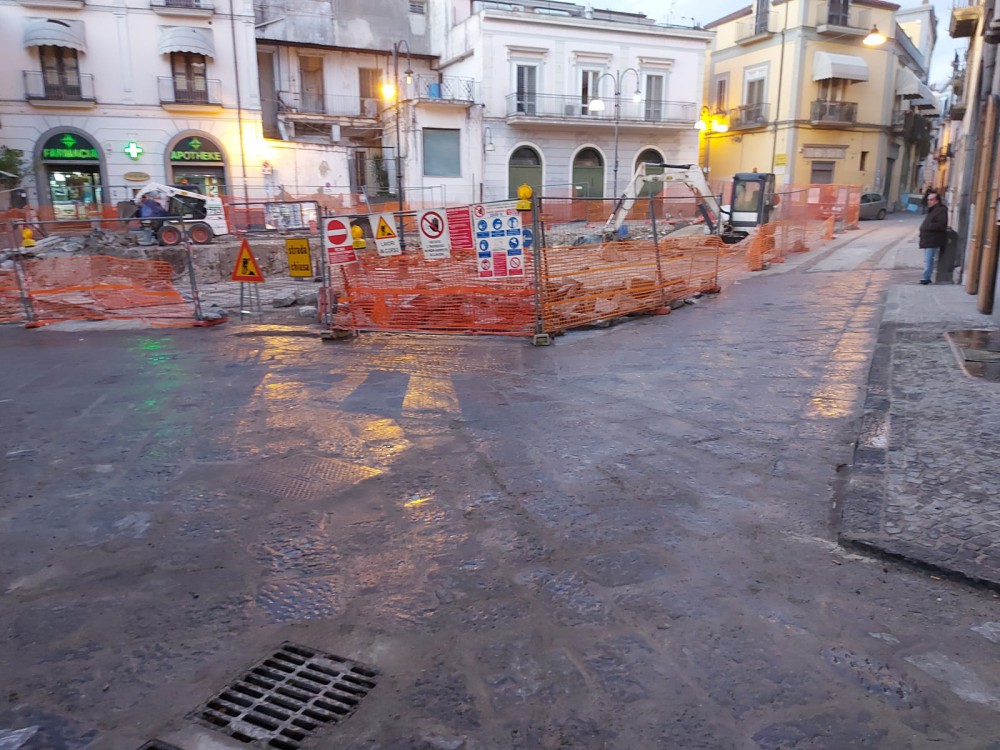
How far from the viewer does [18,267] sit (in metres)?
13.0

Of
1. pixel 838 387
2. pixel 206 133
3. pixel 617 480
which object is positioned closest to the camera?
pixel 617 480

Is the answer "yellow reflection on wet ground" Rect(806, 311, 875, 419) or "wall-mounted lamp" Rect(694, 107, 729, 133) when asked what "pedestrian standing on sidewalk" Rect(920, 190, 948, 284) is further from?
"wall-mounted lamp" Rect(694, 107, 729, 133)

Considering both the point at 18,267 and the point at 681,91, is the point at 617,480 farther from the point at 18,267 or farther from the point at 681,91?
the point at 681,91

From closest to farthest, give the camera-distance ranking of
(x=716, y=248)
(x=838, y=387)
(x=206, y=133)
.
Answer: (x=838, y=387) < (x=716, y=248) < (x=206, y=133)

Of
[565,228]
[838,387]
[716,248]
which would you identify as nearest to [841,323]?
[838,387]

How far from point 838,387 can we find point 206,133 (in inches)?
1159

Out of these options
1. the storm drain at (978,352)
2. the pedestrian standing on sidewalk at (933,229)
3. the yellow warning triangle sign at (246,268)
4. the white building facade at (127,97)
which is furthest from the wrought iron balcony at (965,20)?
the white building facade at (127,97)

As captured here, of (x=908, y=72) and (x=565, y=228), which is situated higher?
(x=908, y=72)

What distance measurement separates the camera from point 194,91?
29781 millimetres

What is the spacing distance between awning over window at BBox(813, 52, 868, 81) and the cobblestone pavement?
115 feet

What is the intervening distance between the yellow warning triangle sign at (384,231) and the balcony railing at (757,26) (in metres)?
34.8

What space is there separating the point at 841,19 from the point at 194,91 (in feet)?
102

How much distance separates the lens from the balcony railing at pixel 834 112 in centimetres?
3756

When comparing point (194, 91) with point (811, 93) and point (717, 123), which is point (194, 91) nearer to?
point (717, 123)
